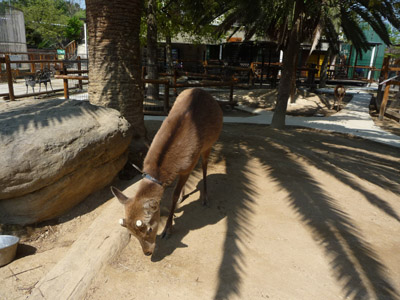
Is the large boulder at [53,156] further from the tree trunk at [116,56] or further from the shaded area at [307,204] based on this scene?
the shaded area at [307,204]

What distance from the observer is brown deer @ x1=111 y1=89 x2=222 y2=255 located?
8.87ft

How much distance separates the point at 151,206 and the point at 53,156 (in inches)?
63.2

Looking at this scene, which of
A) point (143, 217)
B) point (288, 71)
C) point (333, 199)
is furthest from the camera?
point (288, 71)

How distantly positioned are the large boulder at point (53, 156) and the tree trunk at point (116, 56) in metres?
0.69

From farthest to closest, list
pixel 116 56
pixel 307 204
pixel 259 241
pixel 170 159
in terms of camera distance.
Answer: pixel 116 56 → pixel 307 204 → pixel 259 241 → pixel 170 159

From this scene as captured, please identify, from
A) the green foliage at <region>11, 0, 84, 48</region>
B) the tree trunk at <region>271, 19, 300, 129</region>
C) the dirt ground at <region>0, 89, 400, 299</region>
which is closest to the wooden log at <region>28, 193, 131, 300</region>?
the dirt ground at <region>0, 89, 400, 299</region>

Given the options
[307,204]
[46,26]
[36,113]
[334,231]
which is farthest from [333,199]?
[46,26]

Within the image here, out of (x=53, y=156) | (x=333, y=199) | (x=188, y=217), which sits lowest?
(x=188, y=217)

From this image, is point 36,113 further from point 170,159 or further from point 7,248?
point 170,159

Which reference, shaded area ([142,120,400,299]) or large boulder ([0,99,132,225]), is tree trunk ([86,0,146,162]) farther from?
shaded area ([142,120,400,299])

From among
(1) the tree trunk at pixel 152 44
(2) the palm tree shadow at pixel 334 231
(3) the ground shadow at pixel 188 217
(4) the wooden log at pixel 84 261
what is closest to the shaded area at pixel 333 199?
(2) the palm tree shadow at pixel 334 231

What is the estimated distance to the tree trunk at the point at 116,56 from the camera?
482 cm

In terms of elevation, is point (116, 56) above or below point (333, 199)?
above

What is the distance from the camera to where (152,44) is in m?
12.6
